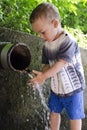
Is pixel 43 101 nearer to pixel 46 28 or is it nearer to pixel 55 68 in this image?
pixel 55 68

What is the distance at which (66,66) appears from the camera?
10.5ft

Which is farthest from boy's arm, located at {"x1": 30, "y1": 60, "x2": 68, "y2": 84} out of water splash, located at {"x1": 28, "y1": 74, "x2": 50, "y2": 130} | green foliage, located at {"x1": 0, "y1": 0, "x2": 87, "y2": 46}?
green foliage, located at {"x1": 0, "y1": 0, "x2": 87, "y2": 46}

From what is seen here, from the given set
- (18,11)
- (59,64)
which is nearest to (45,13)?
(59,64)

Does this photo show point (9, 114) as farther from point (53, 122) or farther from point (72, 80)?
point (72, 80)

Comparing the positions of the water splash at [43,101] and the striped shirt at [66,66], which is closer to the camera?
the striped shirt at [66,66]

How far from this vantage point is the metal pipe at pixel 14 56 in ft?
9.51

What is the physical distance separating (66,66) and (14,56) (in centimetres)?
48

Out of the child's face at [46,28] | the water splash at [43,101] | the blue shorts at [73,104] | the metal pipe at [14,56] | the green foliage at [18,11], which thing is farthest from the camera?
the green foliage at [18,11]

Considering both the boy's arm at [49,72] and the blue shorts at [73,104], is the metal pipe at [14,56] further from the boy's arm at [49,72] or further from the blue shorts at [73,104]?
the blue shorts at [73,104]

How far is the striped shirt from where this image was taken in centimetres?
315

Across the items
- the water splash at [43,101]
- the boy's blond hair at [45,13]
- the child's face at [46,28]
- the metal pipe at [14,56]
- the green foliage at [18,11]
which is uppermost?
the green foliage at [18,11]

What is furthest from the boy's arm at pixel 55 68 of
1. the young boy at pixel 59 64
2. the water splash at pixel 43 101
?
the water splash at pixel 43 101

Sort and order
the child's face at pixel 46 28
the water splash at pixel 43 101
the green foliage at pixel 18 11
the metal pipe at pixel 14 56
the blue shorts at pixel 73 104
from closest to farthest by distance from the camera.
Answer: the metal pipe at pixel 14 56
the child's face at pixel 46 28
the blue shorts at pixel 73 104
the water splash at pixel 43 101
the green foliage at pixel 18 11

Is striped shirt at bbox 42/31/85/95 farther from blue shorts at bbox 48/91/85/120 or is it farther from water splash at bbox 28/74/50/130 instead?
water splash at bbox 28/74/50/130
